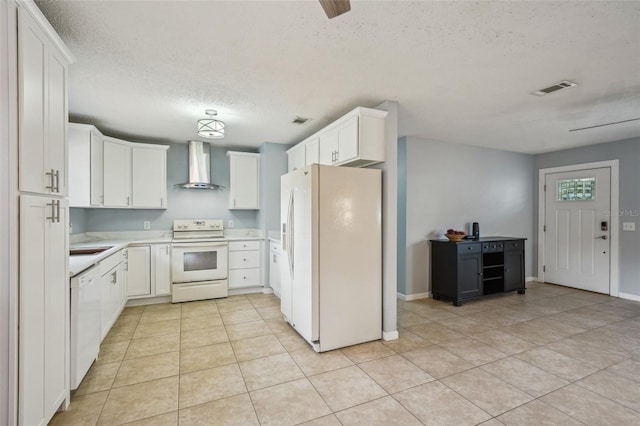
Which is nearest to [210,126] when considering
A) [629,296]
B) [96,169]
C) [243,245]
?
[96,169]

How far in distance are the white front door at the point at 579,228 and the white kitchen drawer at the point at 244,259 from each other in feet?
17.9

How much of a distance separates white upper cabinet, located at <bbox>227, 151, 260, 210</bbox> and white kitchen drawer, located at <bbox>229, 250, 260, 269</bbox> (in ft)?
2.59

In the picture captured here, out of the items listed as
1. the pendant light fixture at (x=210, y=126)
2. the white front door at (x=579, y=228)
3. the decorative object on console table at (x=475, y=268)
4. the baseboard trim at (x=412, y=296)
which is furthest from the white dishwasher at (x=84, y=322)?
the white front door at (x=579, y=228)

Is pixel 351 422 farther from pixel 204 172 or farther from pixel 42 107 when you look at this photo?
pixel 204 172

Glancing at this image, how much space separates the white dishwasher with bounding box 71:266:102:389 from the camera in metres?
2.07

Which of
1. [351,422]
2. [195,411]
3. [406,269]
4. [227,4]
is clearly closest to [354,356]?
[351,422]

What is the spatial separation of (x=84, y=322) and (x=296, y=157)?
3.21 metres

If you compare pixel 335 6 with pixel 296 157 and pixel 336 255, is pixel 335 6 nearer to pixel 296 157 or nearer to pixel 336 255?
pixel 336 255

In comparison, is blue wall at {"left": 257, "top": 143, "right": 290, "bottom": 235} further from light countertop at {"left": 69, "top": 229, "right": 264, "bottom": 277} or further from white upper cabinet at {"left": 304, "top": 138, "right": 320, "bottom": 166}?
white upper cabinet at {"left": 304, "top": 138, "right": 320, "bottom": 166}

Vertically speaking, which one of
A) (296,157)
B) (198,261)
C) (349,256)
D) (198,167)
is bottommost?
(198,261)

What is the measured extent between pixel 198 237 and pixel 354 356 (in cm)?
330

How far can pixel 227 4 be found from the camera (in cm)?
167

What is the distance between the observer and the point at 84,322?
2.22 m

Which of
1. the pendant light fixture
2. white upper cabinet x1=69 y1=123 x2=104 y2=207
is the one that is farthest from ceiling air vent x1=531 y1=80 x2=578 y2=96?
white upper cabinet x1=69 y1=123 x2=104 y2=207
